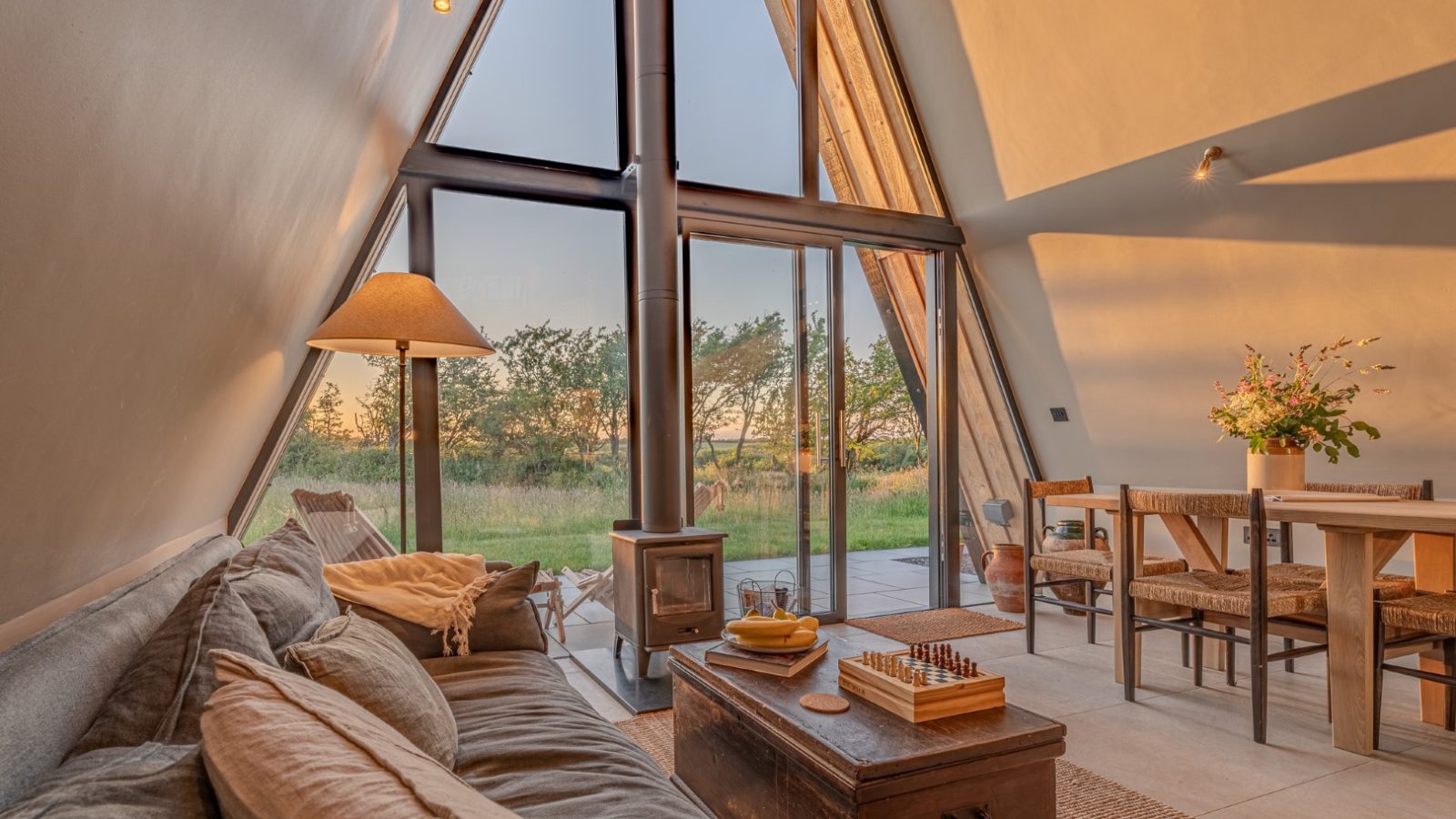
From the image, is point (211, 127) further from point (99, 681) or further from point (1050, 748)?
point (1050, 748)

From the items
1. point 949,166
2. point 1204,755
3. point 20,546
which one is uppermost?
point 949,166

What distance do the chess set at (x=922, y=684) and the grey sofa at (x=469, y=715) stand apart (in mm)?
529

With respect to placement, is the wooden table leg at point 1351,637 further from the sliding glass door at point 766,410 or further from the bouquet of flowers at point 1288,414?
the sliding glass door at point 766,410

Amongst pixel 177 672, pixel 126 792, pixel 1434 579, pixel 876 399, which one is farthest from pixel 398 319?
pixel 1434 579

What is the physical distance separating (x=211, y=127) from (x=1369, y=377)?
4.47m

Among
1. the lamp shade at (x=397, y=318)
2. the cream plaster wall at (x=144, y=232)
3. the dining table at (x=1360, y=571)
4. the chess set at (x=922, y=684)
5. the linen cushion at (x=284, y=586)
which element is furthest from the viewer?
the lamp shade at (x=397, y=318)

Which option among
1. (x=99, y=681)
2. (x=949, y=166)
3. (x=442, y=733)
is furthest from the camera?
(x=949, y=166)

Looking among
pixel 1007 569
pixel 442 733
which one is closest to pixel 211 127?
pixel 442 733

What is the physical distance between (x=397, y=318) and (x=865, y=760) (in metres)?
2.16

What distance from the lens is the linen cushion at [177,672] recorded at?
105 centimetres

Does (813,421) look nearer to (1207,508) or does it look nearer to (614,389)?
(614,389)

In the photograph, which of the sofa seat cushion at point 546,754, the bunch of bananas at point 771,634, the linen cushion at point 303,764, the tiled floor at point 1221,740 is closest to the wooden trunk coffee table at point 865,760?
the bunch of bananas at point 771,634

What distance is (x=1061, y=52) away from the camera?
3908 mm

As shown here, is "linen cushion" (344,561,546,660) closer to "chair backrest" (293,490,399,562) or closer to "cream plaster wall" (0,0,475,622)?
"cream plaster wall" (0,0,475,622)
